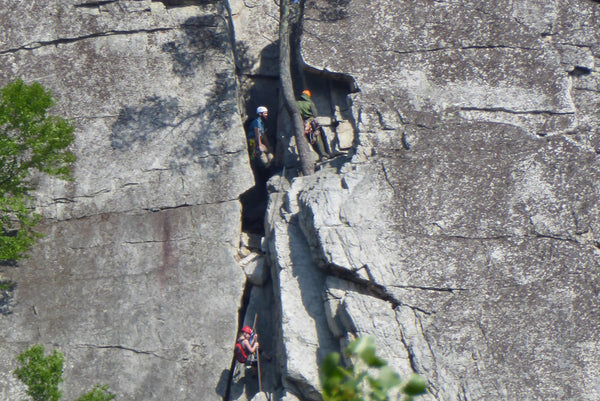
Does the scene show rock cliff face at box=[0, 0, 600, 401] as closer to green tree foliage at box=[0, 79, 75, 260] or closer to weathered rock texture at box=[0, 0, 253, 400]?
weathered rock texture at box=[0, 0, 253, 400]

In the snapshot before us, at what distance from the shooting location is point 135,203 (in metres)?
11.3

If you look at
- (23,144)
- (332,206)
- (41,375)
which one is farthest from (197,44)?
(41,375)

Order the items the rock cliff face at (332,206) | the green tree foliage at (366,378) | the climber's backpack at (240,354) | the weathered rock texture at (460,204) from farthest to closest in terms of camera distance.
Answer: the climber's backpack at (240,354) → the rock cliff face at (332,206) → the weathered rock texture at (460,204) → the green tree foliage at (366,378)

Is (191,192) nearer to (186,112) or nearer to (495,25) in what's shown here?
(186,112)

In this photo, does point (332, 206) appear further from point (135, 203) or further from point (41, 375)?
point (41, 375)

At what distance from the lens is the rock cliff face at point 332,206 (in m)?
9.76

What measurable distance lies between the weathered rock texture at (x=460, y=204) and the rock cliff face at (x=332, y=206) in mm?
26

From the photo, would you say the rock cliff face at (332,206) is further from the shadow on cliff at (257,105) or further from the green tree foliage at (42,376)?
the green tree foliage at (42,376)

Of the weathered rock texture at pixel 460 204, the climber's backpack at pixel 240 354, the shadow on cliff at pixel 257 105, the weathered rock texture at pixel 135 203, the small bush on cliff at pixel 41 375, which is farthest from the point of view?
the shadow on cliff at pixel 257 105

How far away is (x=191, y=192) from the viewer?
11352 mm

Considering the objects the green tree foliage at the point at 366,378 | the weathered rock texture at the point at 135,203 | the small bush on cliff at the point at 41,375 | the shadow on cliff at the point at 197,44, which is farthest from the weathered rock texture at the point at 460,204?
the green tree foliage at the point at 366,378

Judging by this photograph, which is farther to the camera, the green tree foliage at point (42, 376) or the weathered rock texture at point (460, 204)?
the weathered rock texture at point (460, 204)

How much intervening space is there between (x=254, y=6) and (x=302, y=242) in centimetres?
489

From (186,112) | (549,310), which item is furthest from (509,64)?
(186,112)
